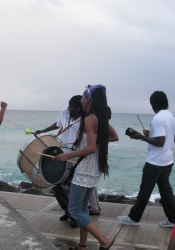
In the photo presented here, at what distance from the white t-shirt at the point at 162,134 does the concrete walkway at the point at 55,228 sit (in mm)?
952

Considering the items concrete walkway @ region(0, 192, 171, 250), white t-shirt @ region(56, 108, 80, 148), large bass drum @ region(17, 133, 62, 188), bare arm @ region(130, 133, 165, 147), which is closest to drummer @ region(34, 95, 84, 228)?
white t-shirt @ region(56, 108, 80, 148)

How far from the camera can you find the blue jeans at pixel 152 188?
4.91 meters

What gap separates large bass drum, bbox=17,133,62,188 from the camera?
14.6 feet

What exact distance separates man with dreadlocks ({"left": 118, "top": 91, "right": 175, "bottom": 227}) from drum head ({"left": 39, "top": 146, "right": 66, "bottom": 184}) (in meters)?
1.12

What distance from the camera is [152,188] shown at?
493cm

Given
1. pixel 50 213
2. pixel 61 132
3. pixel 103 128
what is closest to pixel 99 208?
pixel 50 213

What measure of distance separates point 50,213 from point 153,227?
1.58m

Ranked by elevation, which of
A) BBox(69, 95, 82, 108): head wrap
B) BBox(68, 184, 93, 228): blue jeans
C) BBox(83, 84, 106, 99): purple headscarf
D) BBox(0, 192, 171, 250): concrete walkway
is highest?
BBox(83, 84, 106, 99): purple headscarf

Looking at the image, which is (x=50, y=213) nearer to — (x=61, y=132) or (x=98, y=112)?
(x=61, y=132)

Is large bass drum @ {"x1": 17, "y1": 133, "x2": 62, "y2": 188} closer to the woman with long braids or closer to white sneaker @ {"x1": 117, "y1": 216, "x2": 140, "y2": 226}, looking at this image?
the woman with long braids

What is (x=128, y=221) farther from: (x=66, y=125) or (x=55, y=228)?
(x=66, y=125)

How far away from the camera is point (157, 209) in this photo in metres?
5.94

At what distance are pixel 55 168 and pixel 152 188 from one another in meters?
1.45

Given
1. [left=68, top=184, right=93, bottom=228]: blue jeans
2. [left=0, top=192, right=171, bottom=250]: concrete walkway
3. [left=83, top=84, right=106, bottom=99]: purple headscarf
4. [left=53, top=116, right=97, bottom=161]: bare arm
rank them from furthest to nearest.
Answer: [left=83, top=84, right=106, bottom=99]: purple headscarf
[left=68, top=184, right=93, bottom=228]: blue jeans
[left=53, top=116, right=97, bottom=161]: bare arm
[left=0, top=192, right=171, bottom=250]: concrete walkway
